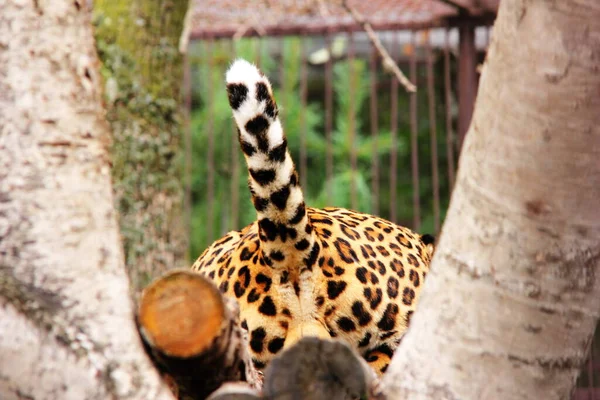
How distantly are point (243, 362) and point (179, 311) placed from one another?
0.29 meters

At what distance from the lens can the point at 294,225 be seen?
2652 millimetres

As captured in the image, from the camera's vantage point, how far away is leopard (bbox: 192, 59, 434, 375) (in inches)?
95.4

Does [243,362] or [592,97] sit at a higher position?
[592,97]

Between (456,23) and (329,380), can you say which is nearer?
(329,380)

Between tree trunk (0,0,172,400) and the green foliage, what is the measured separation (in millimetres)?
4506

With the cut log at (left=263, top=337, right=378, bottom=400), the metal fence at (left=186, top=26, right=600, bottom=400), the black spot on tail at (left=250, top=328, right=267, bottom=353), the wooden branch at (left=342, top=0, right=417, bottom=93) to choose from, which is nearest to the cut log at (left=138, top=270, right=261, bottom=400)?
the cut log at (left=263, top=337, right=378, bottom=400)

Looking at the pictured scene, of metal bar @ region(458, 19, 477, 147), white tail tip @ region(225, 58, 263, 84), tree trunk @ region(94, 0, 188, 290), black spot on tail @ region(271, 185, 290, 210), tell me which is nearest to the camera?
white tail tip @ region(225, 58, 263, 84)

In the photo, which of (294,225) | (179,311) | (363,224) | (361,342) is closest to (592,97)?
(179,311)

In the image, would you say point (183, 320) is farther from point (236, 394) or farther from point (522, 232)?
point (522, 232)

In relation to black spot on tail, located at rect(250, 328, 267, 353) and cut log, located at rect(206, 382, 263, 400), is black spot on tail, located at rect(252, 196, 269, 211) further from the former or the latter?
cut log, located at rect(206, 382, 263, 400)

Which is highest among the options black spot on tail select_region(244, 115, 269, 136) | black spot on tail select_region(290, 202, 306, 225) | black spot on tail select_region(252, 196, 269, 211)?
black spot on tail select_region(244, 115, 269, 136)

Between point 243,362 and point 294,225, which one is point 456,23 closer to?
point 294,225

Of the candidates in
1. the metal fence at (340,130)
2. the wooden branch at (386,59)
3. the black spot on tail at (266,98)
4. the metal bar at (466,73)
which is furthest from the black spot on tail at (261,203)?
the metal fence at (340,130)

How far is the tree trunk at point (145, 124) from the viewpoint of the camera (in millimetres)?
4457
